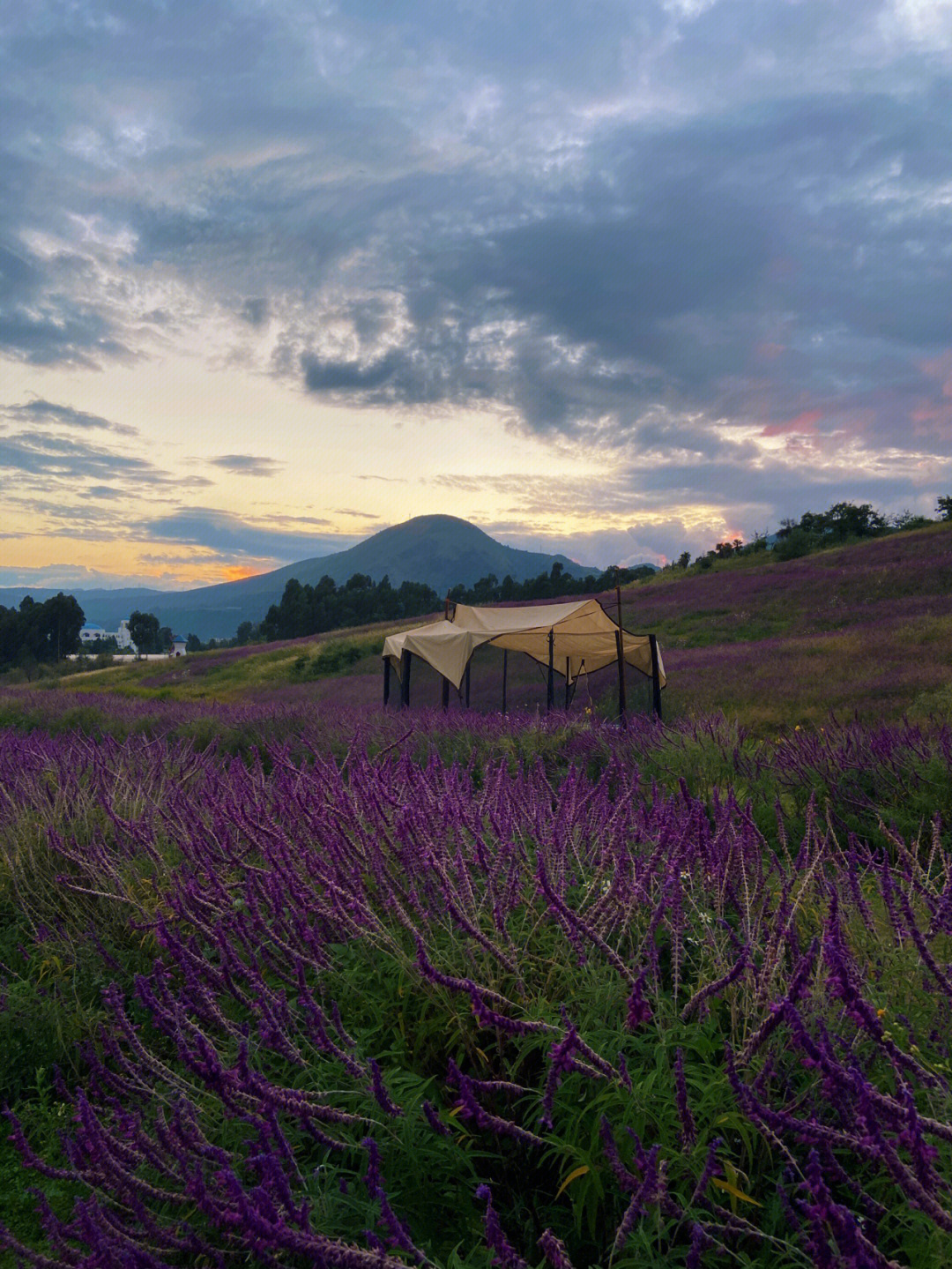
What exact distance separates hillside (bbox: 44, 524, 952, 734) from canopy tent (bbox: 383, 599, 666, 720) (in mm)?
521

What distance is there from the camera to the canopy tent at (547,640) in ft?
44.5

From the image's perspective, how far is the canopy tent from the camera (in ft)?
44.5

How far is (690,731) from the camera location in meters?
8.45

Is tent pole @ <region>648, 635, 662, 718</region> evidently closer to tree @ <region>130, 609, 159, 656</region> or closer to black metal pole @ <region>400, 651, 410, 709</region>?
black metal pole @ <region>400, 651, 410, 709</region>

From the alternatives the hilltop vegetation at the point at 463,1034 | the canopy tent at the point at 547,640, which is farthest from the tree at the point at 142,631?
the hilltop vegetation at the point at 463,1034

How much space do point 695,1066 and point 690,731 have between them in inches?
262

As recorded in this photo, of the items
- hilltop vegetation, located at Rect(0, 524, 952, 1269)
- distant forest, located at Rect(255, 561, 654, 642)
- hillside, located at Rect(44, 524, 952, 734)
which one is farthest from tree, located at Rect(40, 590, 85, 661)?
hilltop vegetation, located at Rect(0, 524, 952, 1269)

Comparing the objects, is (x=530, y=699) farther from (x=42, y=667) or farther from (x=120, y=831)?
(x=42, y=667)

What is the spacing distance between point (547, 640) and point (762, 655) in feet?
21.9

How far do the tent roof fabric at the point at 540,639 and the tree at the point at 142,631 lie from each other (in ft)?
296

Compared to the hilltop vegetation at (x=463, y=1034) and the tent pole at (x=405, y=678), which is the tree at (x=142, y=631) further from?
the hilltop vegetation at (x=463, y=1034)

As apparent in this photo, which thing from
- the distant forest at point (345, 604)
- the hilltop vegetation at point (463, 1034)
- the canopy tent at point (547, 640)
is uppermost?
the distant forest at point (345, 604)

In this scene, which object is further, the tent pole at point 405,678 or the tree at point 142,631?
the tree at point 142,631

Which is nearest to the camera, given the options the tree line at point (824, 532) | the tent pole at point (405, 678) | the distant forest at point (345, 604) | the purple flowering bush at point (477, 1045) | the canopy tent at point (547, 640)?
the purple flowering bush at point (477, 1045)
